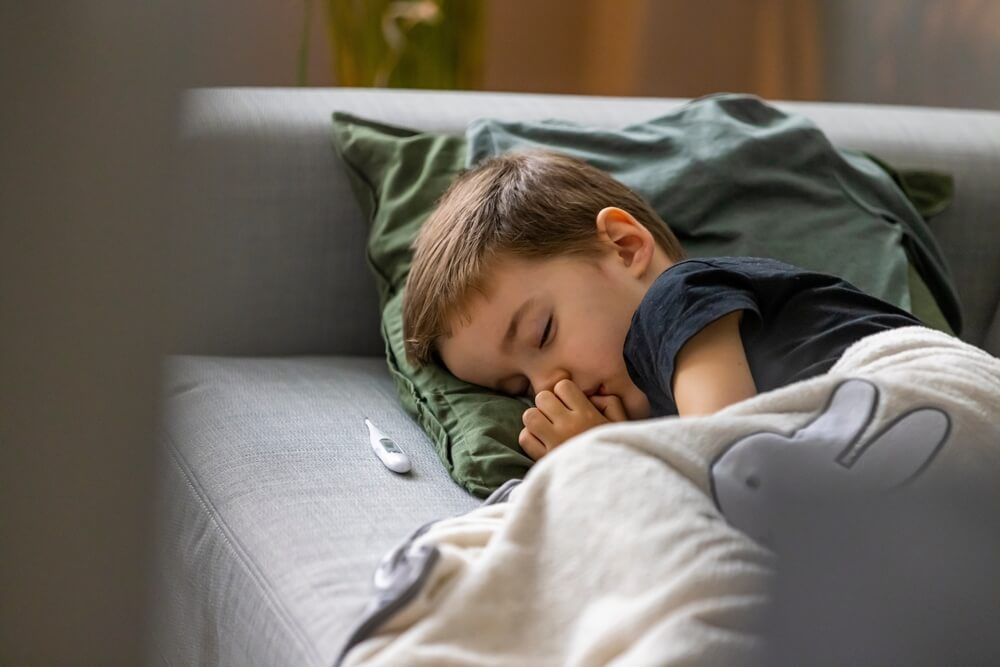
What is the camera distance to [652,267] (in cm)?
129

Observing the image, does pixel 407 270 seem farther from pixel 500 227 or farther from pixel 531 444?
pixel 531 444

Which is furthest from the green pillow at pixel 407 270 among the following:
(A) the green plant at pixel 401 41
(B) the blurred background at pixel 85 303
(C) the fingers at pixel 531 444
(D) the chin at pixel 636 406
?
(A) the green plant at pixel 401 41

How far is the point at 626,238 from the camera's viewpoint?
1.30 m

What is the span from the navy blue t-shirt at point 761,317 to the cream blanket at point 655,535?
0.22 m

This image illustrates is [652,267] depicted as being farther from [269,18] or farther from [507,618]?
[269,18]

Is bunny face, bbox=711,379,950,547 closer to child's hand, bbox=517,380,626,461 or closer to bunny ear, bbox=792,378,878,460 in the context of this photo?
bunny ear, bbox=792,378,878,460

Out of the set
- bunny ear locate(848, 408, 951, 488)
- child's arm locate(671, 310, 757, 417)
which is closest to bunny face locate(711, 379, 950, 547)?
bunny ear locate(848, 408, 951, 488)

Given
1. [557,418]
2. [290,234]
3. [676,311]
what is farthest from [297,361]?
[676,311]

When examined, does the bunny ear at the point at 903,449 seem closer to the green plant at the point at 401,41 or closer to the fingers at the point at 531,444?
the fingers at the point at 531,444

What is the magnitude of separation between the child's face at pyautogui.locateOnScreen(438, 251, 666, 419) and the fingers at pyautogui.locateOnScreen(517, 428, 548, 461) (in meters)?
0.06

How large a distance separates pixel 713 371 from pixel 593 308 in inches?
7.3

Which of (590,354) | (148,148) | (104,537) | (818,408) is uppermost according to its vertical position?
(148,148)

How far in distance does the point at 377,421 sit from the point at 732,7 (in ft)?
7.00

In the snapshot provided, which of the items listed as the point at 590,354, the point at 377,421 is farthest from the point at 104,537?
the point at 377,421
